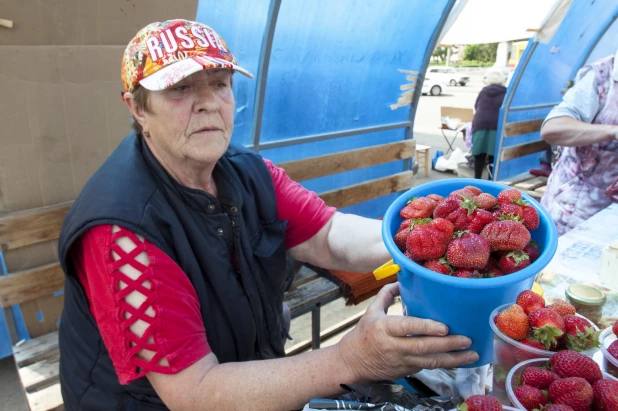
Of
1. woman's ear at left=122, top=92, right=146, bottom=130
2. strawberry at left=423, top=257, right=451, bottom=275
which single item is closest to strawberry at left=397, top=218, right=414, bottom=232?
strawberry at left=423, top=257, right=451, bottom=275

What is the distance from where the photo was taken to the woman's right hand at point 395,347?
1125 mm

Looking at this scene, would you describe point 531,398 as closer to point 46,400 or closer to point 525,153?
point 46,400

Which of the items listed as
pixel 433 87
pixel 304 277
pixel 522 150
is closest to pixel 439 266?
pixel 304 277

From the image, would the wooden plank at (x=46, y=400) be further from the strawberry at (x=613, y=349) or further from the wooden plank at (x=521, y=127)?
the wooden plank at (x=521, y=127)

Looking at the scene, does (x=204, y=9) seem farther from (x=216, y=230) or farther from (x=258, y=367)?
(x=258, y=367)

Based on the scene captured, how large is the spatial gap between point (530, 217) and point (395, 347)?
519 millimetres

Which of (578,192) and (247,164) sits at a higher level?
(247,164)

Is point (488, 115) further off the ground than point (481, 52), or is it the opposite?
point (481, 52)

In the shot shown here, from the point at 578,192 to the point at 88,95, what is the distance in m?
3.06

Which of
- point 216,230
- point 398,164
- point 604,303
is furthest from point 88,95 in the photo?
point 398,164

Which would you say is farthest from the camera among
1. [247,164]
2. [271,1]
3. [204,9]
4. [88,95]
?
[271,1]

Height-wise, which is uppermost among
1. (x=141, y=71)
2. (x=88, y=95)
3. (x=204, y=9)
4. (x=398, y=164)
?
(x=204, y=9)

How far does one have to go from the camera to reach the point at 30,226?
220 cm

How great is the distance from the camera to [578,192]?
116 inches
